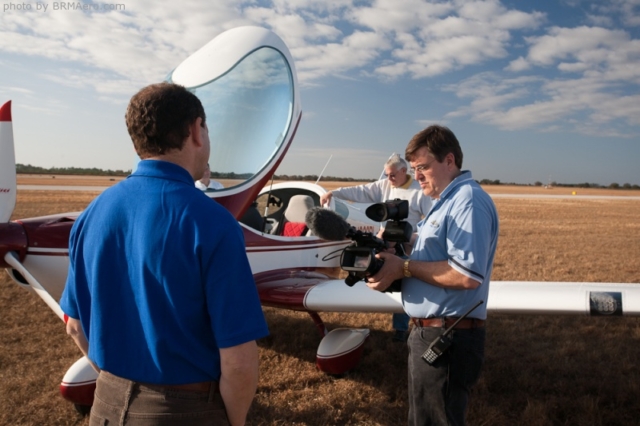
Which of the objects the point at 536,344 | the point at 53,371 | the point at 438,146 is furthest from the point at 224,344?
the point at 536,344

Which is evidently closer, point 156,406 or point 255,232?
point 156,406

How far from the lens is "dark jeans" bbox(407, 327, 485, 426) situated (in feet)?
6.16

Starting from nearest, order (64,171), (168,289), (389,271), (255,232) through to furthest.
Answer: (168,289), (389,271), (255,232), (64,171)

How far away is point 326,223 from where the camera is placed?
6.23ft

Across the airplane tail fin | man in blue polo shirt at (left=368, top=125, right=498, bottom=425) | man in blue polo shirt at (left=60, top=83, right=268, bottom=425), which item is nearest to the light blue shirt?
man in blue polo shirt at (left=368, top=125, right=498, bottom=425)

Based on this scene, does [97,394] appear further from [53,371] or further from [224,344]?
[53,371]

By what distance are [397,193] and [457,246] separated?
108 inches

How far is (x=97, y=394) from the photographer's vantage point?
1364 millimetres

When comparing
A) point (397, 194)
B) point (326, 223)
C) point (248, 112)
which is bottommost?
point (326, 223)

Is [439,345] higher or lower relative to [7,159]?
lower

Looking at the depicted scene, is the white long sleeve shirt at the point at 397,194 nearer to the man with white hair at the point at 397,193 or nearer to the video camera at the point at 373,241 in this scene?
the man with white hair at the point at 397,193

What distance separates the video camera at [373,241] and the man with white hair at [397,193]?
90.8 inches

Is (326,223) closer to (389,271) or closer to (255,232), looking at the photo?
(389,271)

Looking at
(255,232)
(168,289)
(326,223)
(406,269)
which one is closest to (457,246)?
(406,269)
